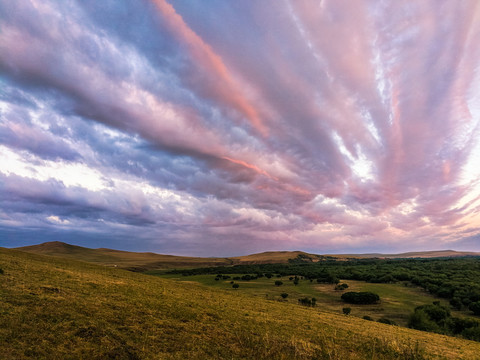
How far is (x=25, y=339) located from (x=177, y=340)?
22.6ft

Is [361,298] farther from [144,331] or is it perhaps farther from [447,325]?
[144,331]

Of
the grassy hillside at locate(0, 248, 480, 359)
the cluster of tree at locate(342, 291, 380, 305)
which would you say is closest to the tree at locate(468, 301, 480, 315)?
the cluster of tree at locate(342, 291, 380, 305)

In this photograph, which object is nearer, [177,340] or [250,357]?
[250,357]

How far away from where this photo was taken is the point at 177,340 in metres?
13.4

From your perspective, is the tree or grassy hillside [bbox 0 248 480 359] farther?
the tree

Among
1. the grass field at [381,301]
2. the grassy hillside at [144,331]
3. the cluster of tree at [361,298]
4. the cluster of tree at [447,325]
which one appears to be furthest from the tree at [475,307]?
the grassy hillside at [144,331]

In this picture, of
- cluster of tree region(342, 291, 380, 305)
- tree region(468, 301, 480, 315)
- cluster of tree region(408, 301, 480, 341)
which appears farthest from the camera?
cluster of tree region(342, 291, 380, 305)

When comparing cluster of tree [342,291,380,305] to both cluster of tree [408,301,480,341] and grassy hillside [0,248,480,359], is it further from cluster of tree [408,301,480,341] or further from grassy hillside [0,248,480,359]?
grassy hillside [0,248,480,359]

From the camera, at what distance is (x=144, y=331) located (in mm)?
13711

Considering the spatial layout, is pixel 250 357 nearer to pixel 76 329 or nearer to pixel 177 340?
pixel 177 340

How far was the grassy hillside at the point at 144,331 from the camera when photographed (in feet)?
36.4

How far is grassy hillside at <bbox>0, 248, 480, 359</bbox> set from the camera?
1110cm

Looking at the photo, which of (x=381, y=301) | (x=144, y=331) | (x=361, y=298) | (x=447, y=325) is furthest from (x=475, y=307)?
(x=144, y=331)

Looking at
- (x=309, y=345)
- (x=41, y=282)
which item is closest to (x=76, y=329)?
(x=41, y=282)
